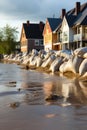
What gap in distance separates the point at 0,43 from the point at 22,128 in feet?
266

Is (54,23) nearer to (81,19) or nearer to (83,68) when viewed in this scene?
(81,19)

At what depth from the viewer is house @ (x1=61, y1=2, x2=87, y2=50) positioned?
56438 millimetres

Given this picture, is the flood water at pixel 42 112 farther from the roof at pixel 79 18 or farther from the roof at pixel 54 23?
the roof at pixel 54 23

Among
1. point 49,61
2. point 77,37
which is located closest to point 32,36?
point 77,37

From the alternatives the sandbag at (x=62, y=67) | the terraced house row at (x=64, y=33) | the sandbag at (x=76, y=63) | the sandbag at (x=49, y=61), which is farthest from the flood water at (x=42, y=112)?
the terraced house row at (x=64, y=33)

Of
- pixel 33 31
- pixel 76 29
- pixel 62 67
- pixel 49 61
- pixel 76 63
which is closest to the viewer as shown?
pixel 76 63

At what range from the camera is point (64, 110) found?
9258 millimetres

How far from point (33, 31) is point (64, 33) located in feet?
77.2

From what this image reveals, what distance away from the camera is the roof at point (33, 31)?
85531 mm

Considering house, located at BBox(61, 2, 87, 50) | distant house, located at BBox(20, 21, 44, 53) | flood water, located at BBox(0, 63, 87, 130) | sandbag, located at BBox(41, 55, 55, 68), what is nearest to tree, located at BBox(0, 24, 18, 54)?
distant house, located at BBox(20, 21, 44, 53)

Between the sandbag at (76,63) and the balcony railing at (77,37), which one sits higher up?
the balcony railing at (77,37)

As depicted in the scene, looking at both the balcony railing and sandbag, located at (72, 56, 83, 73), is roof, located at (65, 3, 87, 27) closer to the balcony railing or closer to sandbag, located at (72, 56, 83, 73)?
the balcony railing

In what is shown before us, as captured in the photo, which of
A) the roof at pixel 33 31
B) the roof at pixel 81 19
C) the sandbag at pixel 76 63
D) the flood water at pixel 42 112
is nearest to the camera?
the flood water at pixel 42 112

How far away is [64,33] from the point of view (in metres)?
63.5
